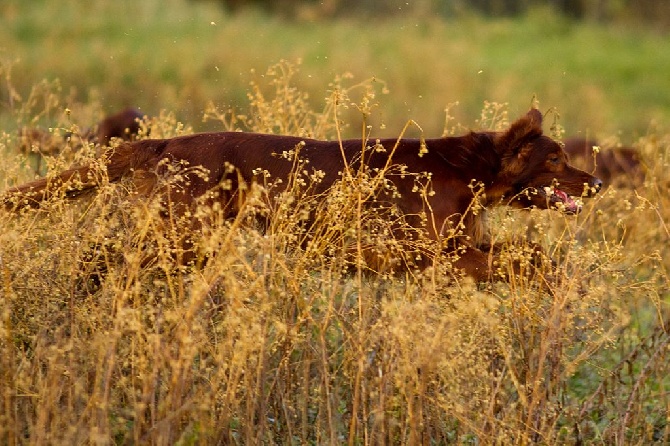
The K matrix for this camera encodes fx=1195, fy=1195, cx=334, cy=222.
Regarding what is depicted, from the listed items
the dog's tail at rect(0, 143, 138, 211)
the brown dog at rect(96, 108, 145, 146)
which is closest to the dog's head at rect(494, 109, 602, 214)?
the dog's tail at rect(0, 143, 138, 211)

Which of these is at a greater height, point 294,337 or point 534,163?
point 534,163

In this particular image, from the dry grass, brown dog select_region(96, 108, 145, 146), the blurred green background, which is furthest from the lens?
the blurred green background

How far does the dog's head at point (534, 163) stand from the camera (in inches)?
228

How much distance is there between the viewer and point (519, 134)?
579 cm

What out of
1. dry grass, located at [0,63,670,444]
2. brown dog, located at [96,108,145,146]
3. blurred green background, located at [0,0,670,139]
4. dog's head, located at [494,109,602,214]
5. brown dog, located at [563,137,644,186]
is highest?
dog's head, located at [494,109,602,214]

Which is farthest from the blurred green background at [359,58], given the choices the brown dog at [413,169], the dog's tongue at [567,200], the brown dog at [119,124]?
the dog's tongue at [567,200]

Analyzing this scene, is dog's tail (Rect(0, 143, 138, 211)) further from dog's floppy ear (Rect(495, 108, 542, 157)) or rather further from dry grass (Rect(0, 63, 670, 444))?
dog's floppy ear (Rect(495, 108, 542, 157))

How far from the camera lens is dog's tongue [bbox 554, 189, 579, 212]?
565 centimetres

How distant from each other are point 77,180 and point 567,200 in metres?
2.31

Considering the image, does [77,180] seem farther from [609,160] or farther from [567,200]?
[609,160]

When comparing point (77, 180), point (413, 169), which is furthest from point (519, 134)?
point (77, 180)

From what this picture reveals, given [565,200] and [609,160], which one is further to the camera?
[609,160]

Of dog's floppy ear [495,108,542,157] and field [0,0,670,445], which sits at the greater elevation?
dog's floppy ear [495,108,542,157]

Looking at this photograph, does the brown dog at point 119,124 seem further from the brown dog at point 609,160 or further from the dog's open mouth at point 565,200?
the dog's open mouth at point 565,200
